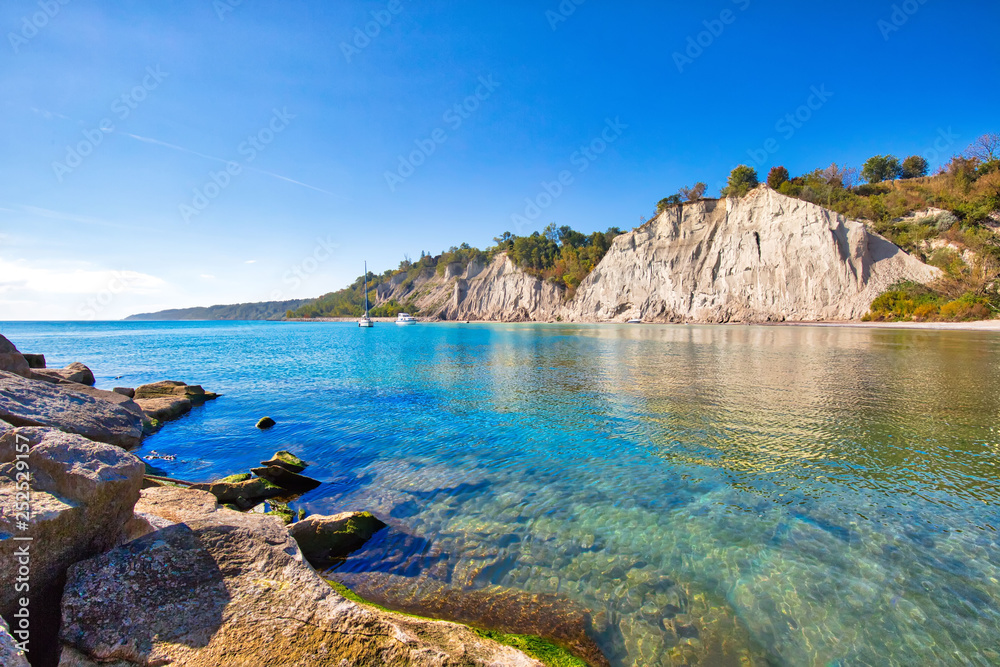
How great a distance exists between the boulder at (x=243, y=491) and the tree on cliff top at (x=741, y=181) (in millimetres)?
77489

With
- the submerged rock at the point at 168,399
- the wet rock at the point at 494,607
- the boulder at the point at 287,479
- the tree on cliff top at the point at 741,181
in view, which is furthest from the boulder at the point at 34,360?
the tree on cliff top at the point at 741,181

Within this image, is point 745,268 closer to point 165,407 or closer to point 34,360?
point 165,407

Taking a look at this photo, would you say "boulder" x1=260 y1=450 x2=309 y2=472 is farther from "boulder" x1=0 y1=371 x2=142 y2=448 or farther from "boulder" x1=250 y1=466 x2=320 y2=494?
"boulder" x1=0 y1=371 x2=142 y2=448

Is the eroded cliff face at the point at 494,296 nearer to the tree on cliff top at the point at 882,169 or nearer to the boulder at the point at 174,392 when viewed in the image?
the tree on cliff top at the point at 882,169

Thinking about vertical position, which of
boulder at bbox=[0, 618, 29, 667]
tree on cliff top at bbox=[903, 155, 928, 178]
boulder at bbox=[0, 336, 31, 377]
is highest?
tree on cliff top at bbox=[903, 155, 928, 178]

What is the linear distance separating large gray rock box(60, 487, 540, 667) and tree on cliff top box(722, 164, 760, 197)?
259ft

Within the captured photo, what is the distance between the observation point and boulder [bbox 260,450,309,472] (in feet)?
30.2

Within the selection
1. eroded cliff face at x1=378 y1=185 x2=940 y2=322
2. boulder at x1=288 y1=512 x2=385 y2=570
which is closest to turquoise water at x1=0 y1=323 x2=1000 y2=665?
boulder at x1=288 y1=512 x2=385 y2=570

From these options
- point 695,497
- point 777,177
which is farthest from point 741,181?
point 695,497

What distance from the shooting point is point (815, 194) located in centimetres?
6400

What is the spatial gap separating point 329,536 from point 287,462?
3899mm

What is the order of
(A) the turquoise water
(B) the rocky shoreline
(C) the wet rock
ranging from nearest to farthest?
(B) the rocky shoreline → (C) the wet rock → (A) the turquoise water

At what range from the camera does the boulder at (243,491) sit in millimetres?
7730

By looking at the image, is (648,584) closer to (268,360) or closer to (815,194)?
(268,360)
